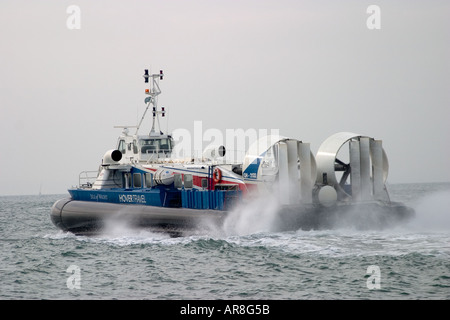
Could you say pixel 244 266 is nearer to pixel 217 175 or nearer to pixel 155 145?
pixel 217 175

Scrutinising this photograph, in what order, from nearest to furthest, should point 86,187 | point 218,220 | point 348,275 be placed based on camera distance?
point 348,275 → point 218,220 → point 86,187

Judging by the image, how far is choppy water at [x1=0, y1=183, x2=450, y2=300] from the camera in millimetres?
11188

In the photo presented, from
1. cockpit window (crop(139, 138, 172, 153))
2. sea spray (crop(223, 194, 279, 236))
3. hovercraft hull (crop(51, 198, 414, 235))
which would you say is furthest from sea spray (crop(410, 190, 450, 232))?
cockpit window (crop(139, 138, 172, 153))

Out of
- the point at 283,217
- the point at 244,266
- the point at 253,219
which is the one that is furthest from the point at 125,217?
the point at 244,266

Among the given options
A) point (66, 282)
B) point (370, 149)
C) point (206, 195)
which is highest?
point (370, 149)

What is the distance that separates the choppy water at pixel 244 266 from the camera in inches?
440

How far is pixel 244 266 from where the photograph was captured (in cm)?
1334

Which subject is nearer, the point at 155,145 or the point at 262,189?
the point at 262,189

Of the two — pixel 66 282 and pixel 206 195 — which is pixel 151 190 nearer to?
pixel 206 195

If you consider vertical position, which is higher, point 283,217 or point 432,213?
point 283,217
